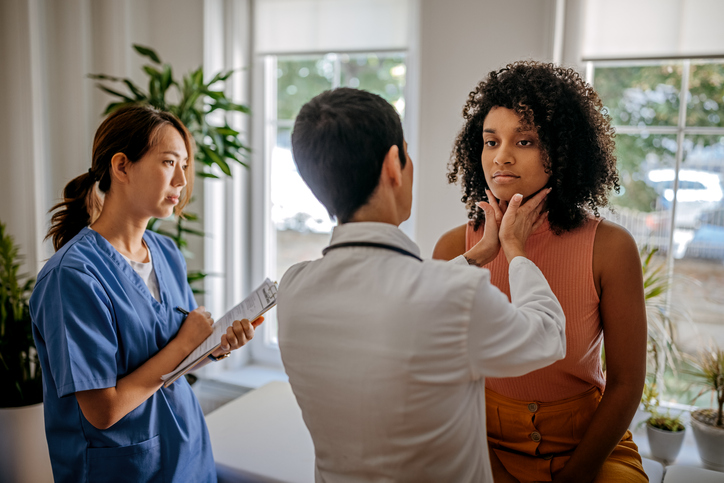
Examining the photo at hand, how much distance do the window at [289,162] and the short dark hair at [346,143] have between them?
1.93 meters

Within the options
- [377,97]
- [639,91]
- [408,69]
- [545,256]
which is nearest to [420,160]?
[408,69]

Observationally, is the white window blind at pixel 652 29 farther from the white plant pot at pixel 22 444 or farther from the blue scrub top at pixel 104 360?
the white plant pot at pixel 22 444

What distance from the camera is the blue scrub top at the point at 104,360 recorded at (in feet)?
3.72

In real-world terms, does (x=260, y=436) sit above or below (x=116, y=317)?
below

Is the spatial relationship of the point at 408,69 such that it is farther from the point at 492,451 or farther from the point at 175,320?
the point at 492,451

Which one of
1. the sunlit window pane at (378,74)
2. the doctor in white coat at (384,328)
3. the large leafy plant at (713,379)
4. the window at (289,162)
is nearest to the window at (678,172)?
the large leafy plant at (713,379)

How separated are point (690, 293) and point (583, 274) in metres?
1.34

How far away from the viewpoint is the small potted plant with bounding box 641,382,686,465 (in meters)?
2.00

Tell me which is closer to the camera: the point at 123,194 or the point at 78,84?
the point at 123,194

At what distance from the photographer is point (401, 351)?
2.49 ft

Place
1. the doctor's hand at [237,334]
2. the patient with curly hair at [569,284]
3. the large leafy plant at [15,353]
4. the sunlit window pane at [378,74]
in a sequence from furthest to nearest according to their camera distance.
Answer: the sunlit window pane at [378,74], the large leafy plant at [15,353], the doctor's hand at [237,334], the patient with curly hair at [569,284]

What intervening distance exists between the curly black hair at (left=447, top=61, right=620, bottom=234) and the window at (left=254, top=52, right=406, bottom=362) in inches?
59.0

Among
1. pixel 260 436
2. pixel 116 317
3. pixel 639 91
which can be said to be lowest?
pixel 260 436

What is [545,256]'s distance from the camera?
4.09ft
